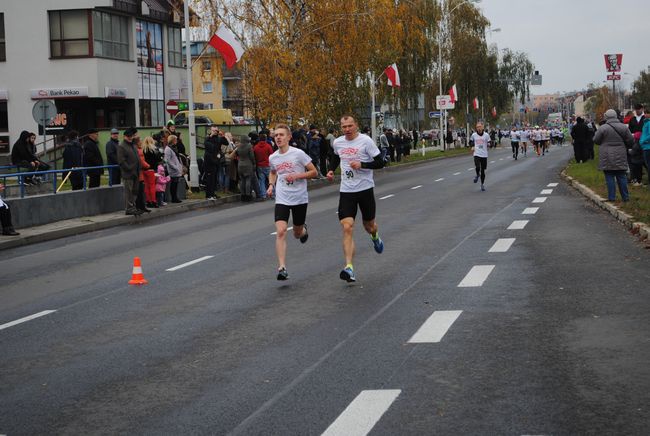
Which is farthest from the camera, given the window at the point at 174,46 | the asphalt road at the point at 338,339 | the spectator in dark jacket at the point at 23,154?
the window at the point at 174,46

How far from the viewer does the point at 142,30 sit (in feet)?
181

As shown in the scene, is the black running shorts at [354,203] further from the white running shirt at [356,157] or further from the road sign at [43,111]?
the road sign at [43,111]

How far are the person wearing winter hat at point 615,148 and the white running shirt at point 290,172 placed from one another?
942cm

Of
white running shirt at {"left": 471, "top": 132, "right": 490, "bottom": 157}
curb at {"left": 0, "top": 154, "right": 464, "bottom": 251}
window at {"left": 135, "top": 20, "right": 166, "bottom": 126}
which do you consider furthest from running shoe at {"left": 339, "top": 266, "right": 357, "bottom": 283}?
window at {"left": 135, "top": 20, "right": 166, "bottom": 126}

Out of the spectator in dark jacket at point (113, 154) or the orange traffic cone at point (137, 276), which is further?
the spectator in dark jacket at point (113, 154)

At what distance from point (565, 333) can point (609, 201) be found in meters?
12.9

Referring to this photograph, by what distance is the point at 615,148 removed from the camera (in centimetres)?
1955

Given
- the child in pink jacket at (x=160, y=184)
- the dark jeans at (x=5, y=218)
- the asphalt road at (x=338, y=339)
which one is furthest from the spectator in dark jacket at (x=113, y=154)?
the asphalt road at (x=338, y=339)

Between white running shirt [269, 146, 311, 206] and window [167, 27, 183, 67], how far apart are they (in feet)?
159

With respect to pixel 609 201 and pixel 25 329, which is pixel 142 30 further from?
pixel 25 329

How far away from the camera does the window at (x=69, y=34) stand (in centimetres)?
5019

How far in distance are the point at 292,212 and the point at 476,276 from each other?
7.25ft

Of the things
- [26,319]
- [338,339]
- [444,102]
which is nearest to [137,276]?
[26,319]

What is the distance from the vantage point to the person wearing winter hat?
19547 millimetres
